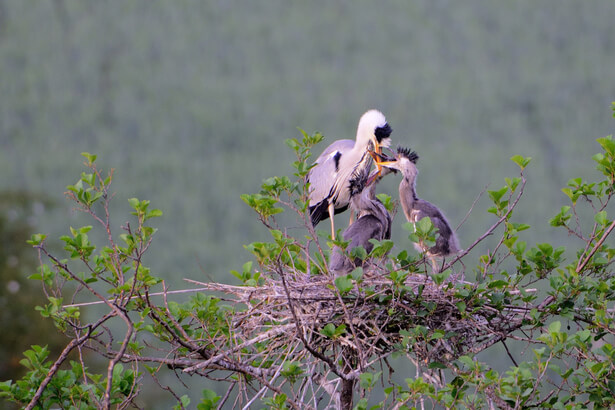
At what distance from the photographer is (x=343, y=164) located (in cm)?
453

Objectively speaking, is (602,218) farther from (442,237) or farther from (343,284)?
(442,237)

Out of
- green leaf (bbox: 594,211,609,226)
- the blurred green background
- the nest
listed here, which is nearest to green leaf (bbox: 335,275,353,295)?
the nest

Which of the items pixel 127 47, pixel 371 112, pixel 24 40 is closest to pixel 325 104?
pixel 127 47

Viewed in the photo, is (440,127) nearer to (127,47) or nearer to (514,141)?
(514,141)

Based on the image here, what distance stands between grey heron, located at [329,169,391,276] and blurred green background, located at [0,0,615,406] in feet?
15.8

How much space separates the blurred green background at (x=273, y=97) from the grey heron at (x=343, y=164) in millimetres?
4228

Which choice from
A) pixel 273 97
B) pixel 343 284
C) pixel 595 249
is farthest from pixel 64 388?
pixel 273 97

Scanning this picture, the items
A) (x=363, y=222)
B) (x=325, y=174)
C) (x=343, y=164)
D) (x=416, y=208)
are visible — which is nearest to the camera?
(x=363, y=222)

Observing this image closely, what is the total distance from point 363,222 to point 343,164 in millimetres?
881

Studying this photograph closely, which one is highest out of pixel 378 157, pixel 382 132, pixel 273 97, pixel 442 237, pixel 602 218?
pixel 273 97

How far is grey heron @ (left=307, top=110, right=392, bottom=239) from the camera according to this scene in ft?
14.1

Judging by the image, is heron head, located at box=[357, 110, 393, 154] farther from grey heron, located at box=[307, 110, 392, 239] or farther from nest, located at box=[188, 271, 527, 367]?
nest, located at box=[188, 271, 527, 367]

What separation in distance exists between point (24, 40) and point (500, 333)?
9288 millimetres

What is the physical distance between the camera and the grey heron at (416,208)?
3789 mm
